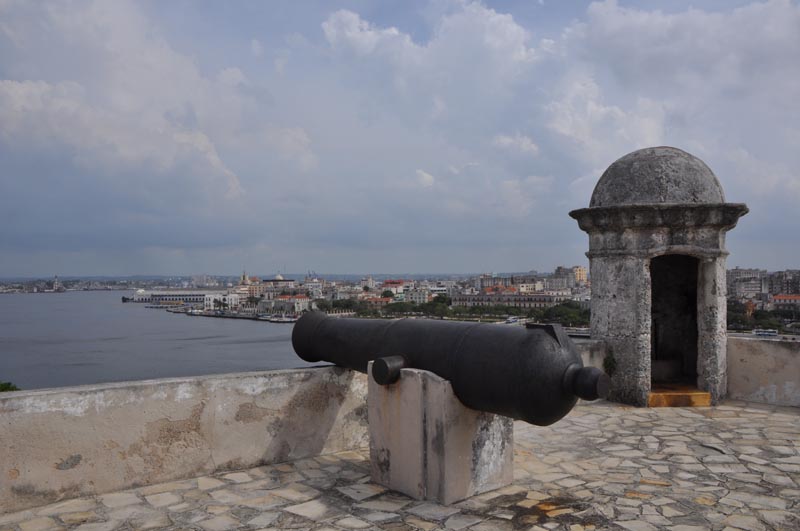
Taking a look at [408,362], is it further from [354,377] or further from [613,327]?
[613,327]

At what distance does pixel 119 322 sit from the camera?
9506 cm

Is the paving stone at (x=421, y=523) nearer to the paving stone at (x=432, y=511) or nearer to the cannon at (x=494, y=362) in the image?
the paving stone at (x=432, y=511)

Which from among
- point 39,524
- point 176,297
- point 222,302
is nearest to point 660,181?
point 39,524

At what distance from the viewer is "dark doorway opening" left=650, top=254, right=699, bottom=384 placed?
23.2 ft

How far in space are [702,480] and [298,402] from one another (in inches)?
100

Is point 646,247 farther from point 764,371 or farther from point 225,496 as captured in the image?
point 225,496

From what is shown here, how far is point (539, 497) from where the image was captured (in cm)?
331

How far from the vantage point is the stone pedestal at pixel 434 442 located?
3221mm

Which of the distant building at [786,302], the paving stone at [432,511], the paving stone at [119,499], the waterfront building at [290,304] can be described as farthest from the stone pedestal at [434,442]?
the waterfront building at [290,304]

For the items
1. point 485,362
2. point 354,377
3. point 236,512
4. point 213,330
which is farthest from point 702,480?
point 213,330

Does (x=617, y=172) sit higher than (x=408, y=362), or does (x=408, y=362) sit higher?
(x=617, y=172)

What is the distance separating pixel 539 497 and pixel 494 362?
2.93 ft

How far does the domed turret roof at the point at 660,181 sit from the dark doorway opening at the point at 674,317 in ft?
4.22

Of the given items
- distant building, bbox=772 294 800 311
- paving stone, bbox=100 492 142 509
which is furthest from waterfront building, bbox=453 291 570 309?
paving stone, bbox=100 492 142 509
